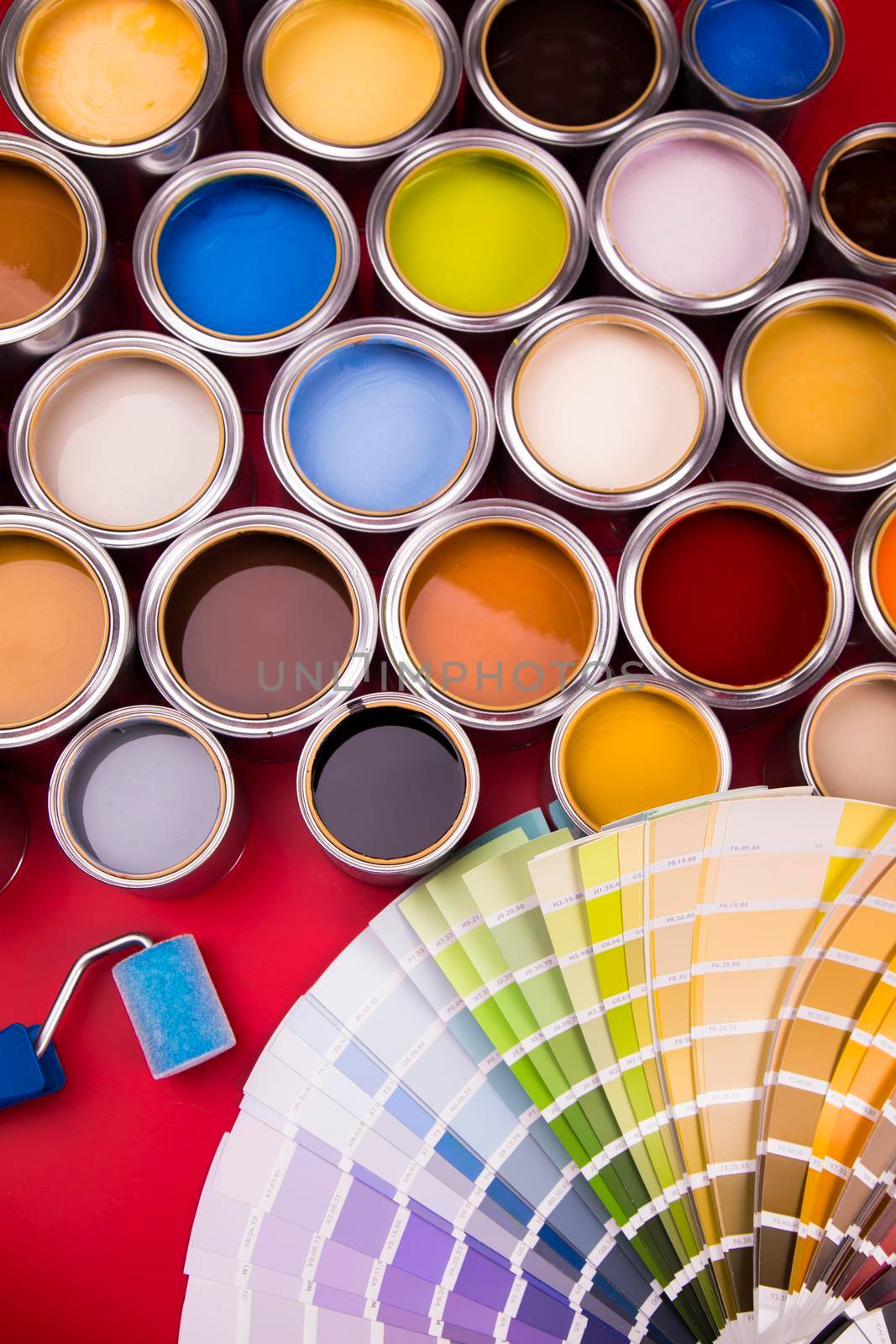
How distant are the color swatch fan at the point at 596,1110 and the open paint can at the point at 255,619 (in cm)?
45

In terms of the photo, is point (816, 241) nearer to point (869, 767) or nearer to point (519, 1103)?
point (869, 767)

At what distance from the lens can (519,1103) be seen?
6.26ft

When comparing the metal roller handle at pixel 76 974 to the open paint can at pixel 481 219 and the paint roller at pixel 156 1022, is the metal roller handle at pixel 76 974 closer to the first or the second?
the paint roller at pixel 156 1022

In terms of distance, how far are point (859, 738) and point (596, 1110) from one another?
87 cm

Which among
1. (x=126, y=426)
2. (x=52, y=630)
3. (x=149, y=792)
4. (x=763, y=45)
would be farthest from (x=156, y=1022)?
(x=763, y=45)

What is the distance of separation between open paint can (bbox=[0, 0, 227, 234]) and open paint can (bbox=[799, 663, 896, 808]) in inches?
66.3

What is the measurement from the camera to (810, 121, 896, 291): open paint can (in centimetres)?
217

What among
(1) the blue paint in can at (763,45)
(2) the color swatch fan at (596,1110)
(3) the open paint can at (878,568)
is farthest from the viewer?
(1) the blue paint in can at (763,45)

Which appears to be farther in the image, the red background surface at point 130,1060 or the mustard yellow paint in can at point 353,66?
the mustard yellow paint in can at point 353,66

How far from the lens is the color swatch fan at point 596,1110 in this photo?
172cm

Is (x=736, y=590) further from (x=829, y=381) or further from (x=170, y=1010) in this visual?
(x=170, y=1010)

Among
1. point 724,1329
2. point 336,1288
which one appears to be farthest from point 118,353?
point 724,1329

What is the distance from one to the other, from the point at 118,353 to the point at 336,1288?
69.4 inches

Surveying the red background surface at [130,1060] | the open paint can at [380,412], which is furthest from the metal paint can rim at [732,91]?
the red background surface at [130,1060]
